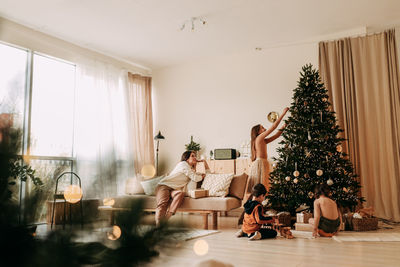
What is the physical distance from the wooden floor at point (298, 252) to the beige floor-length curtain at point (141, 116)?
3.94 m

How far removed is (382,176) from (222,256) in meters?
3.99

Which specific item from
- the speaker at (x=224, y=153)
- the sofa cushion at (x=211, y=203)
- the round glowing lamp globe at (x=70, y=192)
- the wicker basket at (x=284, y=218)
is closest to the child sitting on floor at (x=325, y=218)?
the wicker basket at (x=284, y=218)

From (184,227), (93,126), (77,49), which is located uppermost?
(77,49)

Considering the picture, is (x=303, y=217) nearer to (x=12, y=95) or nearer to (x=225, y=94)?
(x=225, y=94)

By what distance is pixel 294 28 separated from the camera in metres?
6.05

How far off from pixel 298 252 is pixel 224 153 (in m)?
3.68

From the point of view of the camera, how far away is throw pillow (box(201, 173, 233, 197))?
16.3 ft

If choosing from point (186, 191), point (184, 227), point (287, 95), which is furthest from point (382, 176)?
point (184, 227)

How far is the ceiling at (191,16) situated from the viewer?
5.20m

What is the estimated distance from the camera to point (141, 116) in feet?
25.2

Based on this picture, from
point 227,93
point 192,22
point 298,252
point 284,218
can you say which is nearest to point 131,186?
point 298,252

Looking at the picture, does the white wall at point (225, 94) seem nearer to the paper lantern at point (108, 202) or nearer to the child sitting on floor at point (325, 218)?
the child sitting on floor at point (325, 218)

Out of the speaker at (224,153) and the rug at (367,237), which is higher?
the speaker at (224,153)

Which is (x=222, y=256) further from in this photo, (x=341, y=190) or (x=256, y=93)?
(x=256, y=93)
